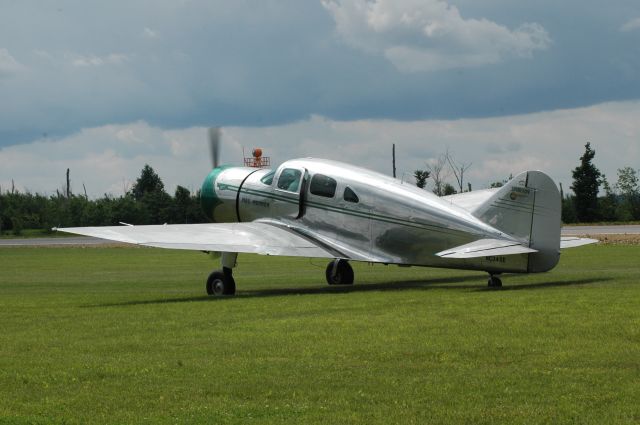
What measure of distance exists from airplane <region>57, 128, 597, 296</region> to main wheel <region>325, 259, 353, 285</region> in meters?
0.02

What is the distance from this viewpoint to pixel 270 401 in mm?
8430

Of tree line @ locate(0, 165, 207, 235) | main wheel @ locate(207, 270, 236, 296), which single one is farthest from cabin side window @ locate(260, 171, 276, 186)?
tree line @ locate(0, 165, 207, 235)

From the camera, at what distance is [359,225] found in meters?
20.7

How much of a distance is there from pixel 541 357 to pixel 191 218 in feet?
215

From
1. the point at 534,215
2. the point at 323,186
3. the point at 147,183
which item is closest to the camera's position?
the point at 534,215

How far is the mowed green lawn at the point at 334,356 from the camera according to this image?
805 centimetres

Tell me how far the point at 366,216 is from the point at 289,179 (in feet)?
8.37

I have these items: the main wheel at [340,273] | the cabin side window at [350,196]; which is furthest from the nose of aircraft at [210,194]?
the cabin side window at [350,196]

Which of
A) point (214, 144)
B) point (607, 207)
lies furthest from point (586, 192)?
point (214, 144)

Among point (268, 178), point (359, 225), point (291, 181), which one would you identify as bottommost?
point (359, 225)

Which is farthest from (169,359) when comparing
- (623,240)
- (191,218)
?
(191,218)

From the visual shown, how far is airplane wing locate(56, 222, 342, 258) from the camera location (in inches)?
760

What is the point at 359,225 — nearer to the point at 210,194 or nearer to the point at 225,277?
the point at 225,277

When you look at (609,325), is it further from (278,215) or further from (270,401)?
(278,215)
